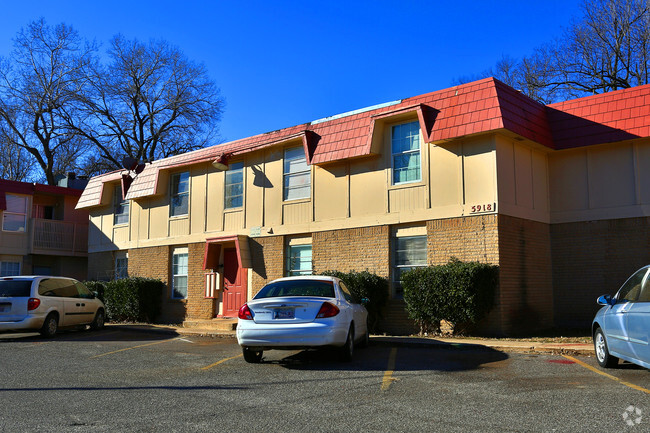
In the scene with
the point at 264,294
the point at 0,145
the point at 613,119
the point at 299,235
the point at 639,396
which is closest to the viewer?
the point at 639,396

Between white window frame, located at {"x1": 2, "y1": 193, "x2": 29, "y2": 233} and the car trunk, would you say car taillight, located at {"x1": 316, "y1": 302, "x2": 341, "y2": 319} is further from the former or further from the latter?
white window frame, located at {"x1": 2, "y1": 193, "x2": 29, "y2": 233}

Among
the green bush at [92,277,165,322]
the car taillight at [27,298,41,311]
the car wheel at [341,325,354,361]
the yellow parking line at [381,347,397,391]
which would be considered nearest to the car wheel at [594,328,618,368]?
the yellow parking line at [381,347,397,391]

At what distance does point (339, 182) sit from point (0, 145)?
34.3 metres

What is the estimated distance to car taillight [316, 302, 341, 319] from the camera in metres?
9.55

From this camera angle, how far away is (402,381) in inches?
320

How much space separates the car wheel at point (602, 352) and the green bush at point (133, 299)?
48.8ft

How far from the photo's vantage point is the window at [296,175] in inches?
690

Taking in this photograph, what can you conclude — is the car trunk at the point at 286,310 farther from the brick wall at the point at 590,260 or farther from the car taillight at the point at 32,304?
the brick wall at the point at 590,260

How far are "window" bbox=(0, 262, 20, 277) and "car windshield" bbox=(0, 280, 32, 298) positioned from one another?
1181cm

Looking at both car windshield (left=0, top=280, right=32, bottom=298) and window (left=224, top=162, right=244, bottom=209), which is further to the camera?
window (left=224, top=162, right=244, bottom=209)

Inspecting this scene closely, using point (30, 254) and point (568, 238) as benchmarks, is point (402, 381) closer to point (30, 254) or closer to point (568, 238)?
point (568, 238)

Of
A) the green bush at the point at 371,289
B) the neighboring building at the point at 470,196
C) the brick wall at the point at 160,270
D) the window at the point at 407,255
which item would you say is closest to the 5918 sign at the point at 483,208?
the neighboring building at the point at 470,196

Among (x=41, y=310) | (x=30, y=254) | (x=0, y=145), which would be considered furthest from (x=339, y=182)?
(x=0, y=145)

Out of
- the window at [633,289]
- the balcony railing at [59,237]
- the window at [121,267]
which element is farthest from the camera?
the balcony railing at [59,237]
